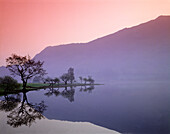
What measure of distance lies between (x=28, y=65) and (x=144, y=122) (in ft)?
111

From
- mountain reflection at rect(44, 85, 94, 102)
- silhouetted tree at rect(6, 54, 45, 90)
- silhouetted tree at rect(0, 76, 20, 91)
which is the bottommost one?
mountain reflection at rect(44, 85, 94, 102)

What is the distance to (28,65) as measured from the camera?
37125mm

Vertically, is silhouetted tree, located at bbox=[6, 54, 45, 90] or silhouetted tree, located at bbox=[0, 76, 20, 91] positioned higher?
silhouetted tree, located at bbox=[6, 54, 45, 90]

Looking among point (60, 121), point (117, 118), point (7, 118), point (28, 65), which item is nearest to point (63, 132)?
point (60, 121)

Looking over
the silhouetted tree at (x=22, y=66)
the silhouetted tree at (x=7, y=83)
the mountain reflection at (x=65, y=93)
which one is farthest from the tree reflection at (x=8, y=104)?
the silhouetted tree at (x=22, y=66)

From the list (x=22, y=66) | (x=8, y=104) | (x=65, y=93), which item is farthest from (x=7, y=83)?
(x=8, y=104)


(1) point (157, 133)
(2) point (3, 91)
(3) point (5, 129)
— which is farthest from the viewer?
(2) point (3, 91)

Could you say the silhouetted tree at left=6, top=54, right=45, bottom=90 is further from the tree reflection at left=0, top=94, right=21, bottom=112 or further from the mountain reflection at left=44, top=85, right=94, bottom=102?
the tree reflection at left=0, top=94, right=21, bottom=112

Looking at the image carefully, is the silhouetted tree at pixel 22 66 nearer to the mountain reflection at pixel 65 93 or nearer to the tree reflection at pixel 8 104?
the mountain reflection at pixel 65 93

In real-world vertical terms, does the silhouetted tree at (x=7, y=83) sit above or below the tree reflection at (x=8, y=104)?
above

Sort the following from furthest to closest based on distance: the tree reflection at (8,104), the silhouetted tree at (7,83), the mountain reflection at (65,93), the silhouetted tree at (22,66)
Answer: the silhouetted tree at (22,66) → the silhouetted tree at (7,83) → the mountain reflection at (65,93) → the tree reflection at (8,104)

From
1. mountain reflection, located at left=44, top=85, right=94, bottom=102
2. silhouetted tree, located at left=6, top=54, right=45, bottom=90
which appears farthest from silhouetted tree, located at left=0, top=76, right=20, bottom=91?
mountain reflection, located at left=44, top=85, right=94, bottom=102

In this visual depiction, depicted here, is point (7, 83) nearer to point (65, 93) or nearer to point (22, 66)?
point (22, 66)

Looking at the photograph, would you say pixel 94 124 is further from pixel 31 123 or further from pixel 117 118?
pixel 31 123
